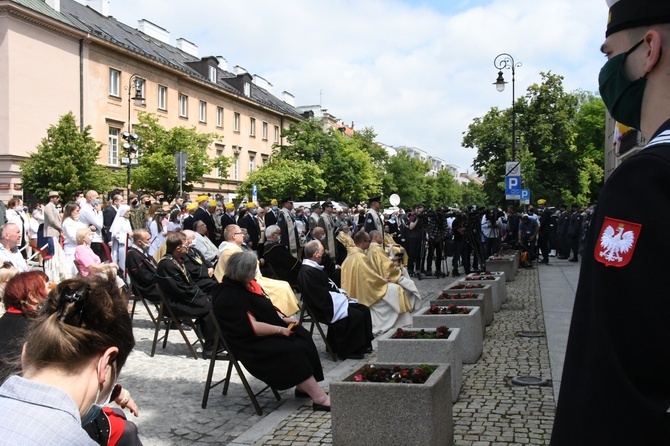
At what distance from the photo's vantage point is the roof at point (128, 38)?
39719 millimetres

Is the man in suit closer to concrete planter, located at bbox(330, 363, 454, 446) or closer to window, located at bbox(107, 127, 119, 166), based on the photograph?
concrete planter, located at bbox(330, 363, 454, 446)

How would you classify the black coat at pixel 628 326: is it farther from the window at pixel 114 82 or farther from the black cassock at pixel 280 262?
the window at pixel 114 82

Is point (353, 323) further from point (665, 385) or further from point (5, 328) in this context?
point (665, 385)

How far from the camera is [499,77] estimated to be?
27.6 metres

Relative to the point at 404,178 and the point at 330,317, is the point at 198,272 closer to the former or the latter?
the point at 330,317

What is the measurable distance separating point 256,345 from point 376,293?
485 cm

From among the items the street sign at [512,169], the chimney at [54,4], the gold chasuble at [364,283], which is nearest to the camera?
the gold chasuble at [364,283]

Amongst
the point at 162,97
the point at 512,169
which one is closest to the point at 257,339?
the point at 512,169

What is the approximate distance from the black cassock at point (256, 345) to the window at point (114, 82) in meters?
39.0

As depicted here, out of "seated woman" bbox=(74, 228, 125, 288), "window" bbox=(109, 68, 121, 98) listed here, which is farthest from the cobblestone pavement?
"window" bbox=(109, 68, 121, 98)

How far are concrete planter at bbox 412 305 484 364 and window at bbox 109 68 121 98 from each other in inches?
1512

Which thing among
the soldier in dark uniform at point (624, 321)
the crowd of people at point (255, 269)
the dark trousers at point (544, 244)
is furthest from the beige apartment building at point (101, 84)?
the soldier in dark uniform at point (624, 321)

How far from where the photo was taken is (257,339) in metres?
6.59

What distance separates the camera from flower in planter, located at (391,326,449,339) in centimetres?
698
